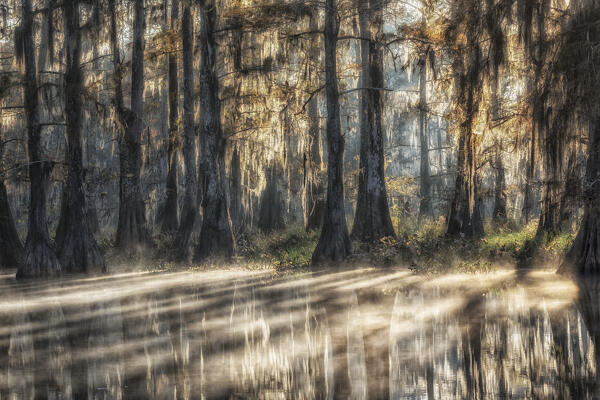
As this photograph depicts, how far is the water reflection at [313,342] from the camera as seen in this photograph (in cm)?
590

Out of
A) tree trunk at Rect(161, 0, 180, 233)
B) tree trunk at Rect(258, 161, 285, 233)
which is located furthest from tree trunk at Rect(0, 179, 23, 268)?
tree trunk at Rect(258, 161, 285, 233)

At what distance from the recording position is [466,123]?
57.4ft

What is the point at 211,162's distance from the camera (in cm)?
2153

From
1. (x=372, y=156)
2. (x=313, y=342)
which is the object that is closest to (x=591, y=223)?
(x=313, y=342)

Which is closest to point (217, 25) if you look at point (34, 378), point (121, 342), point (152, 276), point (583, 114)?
point (152, 276)

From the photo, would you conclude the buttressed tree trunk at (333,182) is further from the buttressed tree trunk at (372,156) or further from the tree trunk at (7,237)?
the tree trunk at (7,237)

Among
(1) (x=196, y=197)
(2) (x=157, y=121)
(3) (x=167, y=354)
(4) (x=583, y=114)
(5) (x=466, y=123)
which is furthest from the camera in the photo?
(2) (x=157, y=121)

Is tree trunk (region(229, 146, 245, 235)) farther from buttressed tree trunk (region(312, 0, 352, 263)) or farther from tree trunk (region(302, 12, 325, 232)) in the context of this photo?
buttressed tree trunk (region(312, 0, 352, 263))

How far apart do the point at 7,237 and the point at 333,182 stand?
10.2 meters

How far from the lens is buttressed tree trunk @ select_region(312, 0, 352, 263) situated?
740 inches

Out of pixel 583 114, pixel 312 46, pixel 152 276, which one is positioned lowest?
pixel 152 276

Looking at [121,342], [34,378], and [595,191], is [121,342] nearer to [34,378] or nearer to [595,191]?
[34,378]

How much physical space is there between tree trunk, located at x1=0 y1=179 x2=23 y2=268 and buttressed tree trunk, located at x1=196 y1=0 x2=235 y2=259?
5782mm

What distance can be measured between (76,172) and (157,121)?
2363cm
